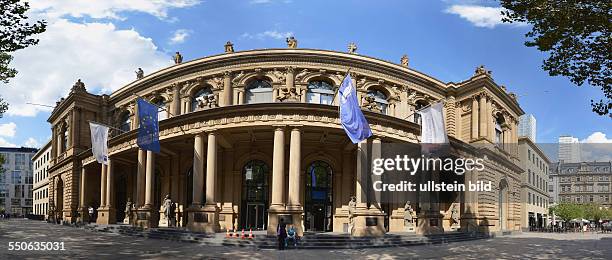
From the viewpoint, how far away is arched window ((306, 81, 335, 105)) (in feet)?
132

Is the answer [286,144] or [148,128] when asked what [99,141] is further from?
[286,144]

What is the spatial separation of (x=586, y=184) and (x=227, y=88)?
116 metres

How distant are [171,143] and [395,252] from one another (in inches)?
783

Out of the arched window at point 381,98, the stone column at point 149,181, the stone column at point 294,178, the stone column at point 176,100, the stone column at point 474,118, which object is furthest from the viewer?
the stone column at point 474,118

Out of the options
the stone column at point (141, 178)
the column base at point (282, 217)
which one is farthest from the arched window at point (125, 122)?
the column base at point (282, 217)

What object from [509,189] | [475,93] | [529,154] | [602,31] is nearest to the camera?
[602,31]

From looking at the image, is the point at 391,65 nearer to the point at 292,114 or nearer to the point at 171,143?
the point at 292,114

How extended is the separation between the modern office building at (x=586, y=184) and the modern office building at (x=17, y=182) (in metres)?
131

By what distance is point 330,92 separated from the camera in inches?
1598

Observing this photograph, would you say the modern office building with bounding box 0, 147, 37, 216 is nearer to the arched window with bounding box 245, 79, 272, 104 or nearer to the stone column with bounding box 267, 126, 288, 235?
the arched window with bounding box 245, 79, 272, 104

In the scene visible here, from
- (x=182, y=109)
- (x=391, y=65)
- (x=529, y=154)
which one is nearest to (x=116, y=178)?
(x=182, y=109)

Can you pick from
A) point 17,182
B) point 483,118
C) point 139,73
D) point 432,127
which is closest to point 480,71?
point 483,118

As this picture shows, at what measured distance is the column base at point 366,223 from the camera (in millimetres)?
30297

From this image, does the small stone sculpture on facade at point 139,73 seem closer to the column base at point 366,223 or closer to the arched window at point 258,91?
the arched window at point 258,91
